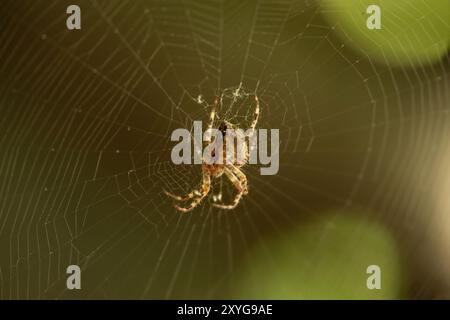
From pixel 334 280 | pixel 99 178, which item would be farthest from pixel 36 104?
pixel 334 280

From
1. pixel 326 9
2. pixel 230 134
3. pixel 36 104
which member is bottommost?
pixel 230 134

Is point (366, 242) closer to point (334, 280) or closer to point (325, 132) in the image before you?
point (334, 280)

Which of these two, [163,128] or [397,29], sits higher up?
[397,29]

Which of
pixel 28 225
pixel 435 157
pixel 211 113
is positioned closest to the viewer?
pixel 211 113

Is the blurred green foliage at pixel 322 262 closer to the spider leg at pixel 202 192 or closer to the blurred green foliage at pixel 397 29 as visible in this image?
the spider leg at pixel 202 192

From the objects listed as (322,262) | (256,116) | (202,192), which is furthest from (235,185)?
(322,262)

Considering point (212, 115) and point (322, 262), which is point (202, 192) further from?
point (322, 262)

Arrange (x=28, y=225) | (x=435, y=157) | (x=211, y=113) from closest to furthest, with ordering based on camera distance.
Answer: (x=211, y=113), (x=28, y=225), (x=435, y=157)
